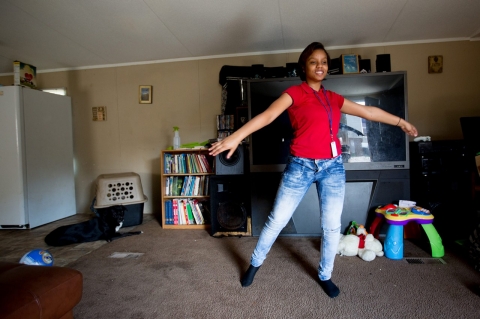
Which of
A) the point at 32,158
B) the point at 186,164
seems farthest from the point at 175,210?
the point at 32,158

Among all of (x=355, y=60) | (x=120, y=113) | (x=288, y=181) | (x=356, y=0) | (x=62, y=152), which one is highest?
(x=356, y=0)

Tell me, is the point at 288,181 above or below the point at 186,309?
above

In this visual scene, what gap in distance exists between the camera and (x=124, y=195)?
3.04m

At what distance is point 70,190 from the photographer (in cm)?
361

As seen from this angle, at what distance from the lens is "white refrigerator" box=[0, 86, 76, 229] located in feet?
9.70

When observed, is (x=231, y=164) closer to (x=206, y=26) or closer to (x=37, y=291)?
(x=206, y=26)

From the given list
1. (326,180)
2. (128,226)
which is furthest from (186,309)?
(128,226)

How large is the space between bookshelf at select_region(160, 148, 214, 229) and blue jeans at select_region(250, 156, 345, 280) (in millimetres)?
1537

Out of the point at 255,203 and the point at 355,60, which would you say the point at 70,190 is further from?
the point at 355,60

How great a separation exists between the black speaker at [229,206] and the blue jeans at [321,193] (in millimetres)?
1076

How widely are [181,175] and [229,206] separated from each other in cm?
73

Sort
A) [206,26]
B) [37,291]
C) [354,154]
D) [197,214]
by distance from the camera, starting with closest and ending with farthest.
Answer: [37,291] < [354,154] < [206,26] < [197,214]

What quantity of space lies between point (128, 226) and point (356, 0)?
10.3ft

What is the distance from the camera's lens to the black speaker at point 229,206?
256 centimetres
